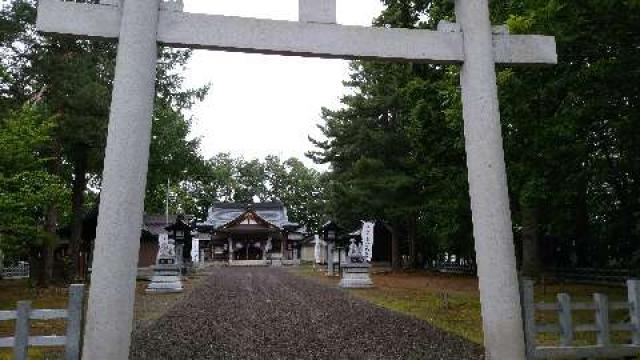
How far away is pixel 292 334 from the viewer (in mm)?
9398

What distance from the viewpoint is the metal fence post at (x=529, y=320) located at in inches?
228

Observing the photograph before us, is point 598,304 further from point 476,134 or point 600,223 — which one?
point 600,223

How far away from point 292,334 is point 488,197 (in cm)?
514

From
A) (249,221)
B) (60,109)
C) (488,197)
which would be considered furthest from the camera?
(249,221)

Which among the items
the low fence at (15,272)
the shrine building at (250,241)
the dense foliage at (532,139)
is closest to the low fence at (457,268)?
the dense foliage at (532,139)

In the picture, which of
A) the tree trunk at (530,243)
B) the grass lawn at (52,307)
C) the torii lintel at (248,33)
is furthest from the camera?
the tree trunk at (530,243)

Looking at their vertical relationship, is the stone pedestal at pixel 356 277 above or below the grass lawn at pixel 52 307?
above

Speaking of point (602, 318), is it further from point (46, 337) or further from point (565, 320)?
point (46, 337)

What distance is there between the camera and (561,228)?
2362cm

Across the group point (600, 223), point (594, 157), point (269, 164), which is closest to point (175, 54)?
point (594, 157)

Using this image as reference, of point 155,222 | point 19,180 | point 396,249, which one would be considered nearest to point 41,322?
point 19,180

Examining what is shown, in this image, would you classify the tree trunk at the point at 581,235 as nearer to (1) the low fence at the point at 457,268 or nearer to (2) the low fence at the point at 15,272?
(1) the low fence at the point at 457,268

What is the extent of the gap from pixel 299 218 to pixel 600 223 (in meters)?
49.5

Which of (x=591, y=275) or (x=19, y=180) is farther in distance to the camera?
(x=591, y=275)
